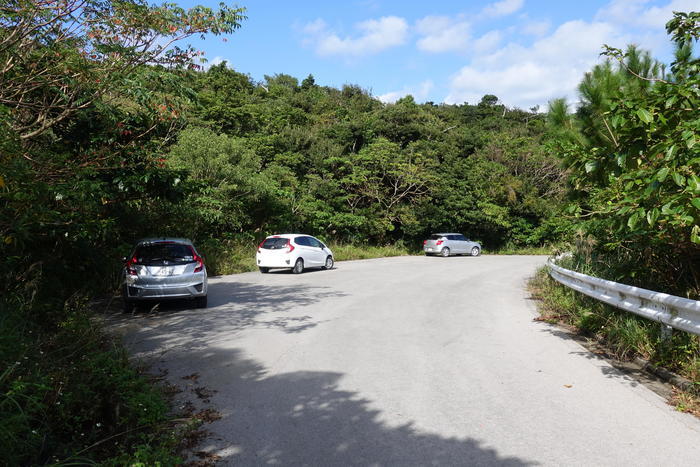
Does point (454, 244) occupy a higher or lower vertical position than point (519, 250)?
higher

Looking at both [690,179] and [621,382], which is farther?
[621,382]

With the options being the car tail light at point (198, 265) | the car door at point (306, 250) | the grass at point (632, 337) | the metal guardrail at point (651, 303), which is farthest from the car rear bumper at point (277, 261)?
the metal guardrail at point (651, 303)

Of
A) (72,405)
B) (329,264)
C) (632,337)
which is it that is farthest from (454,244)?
(72,405)

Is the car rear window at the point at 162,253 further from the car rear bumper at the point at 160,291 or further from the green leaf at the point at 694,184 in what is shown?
the green leaf at the point at 694,184

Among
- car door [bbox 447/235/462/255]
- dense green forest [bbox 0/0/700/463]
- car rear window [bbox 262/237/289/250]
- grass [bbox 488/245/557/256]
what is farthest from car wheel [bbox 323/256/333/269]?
grass [bbox 488/245/557/256]

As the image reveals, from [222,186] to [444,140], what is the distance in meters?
23.4

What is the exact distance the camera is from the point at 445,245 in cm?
3192

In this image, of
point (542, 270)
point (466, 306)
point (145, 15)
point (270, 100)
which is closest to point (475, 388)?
point (466, 306)

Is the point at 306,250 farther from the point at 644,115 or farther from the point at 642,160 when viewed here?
the point at 644,115

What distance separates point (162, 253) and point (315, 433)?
7.26 meters

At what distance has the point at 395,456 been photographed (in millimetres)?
3764

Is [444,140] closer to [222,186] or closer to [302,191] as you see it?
[302,191]

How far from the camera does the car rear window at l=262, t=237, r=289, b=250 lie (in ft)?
62.1

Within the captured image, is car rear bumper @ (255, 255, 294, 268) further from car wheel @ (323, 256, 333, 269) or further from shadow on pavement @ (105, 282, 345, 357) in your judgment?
shadow on pavement @ (105, 282, 345, 357)
